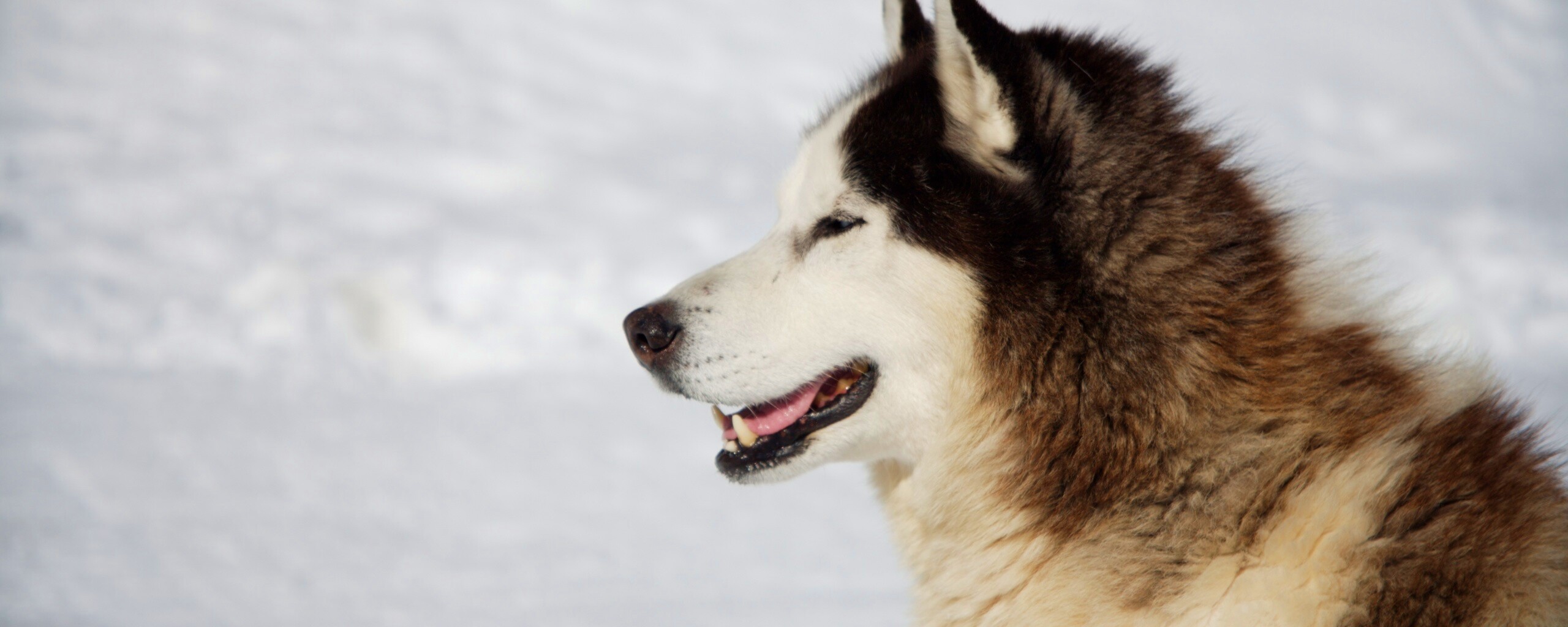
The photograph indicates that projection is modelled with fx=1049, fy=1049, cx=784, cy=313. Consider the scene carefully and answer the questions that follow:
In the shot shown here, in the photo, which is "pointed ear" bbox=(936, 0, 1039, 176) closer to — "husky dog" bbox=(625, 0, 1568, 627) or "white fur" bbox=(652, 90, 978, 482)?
"husky dog" bbox=(625, 0, 1568, 627)

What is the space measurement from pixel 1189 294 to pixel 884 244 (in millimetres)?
636

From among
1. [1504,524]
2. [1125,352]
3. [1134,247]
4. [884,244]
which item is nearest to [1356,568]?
[1504,524]

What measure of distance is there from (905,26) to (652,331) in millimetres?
1177

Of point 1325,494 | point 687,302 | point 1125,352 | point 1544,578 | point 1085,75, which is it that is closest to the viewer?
point 1544,578

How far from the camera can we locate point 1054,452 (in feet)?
6.92

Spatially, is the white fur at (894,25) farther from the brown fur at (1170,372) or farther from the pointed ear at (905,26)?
the brown fur at (1170,372)

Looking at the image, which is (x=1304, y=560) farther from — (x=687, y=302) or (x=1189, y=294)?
(x=687, y=302)

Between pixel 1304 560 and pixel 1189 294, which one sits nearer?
pixel 1304 560

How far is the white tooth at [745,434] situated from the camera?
2490 mm

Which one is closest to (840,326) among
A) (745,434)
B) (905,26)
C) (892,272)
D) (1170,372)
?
(892,272)

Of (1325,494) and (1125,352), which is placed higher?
(1125,352)

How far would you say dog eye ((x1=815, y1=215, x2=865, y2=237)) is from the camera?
2.38m

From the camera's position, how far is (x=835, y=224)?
94.9 inches

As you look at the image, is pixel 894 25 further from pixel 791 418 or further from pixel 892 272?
pixel 791 418
